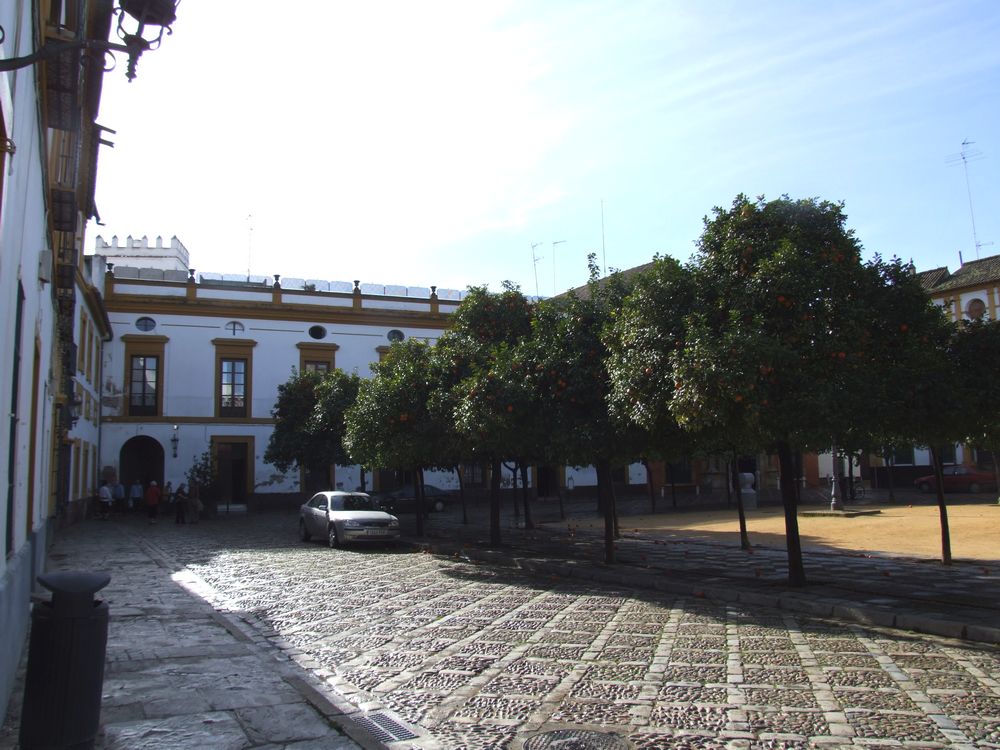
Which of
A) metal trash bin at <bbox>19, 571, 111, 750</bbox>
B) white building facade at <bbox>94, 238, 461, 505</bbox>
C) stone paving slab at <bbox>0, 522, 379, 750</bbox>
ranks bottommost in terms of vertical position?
stone paving slab at <bbox>0, 522, 379, 750</bbox>

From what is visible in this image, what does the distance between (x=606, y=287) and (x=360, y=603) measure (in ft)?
21.5

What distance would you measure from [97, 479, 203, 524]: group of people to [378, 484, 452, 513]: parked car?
257 inches

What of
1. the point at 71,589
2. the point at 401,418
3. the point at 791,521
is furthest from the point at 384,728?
the point at 401,418

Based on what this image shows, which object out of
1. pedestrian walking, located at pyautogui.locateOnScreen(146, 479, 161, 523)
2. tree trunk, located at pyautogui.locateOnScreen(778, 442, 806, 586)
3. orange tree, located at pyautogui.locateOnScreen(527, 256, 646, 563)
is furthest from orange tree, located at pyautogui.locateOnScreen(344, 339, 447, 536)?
pedestrian walking, located at pyautogui.locateOnScreen(146, 479, 161, 523)

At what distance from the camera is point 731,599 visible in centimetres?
1030

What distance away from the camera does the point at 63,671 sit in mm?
4633

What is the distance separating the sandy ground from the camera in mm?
15055

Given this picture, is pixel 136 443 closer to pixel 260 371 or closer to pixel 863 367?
pixel 260 371

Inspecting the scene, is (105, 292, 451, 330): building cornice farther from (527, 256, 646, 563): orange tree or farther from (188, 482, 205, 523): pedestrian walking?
(527, 256, 646, 563): orange tree

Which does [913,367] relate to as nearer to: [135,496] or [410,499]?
[410,499]

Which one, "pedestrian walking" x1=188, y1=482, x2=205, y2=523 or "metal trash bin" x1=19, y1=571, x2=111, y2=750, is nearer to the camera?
"metal trash bin" x1=19, y1=571, x2=111, y2=750

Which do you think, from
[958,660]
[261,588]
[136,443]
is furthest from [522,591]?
[136,443]

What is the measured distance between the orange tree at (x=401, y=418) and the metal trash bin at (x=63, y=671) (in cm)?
1119

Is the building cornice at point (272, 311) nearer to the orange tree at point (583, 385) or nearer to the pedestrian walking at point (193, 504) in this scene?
the pedestrian walking at point (193, 504)
